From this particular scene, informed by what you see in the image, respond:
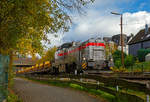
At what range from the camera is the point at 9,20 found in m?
7.53

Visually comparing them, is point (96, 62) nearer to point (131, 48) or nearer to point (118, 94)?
point (118, 94)

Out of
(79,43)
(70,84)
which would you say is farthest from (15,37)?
(79,43)

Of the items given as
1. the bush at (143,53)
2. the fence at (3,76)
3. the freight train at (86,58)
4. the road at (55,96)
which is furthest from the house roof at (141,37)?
the fence at (3,76)

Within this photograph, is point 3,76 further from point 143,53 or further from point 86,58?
point 143,53

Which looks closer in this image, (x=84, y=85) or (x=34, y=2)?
(x=34, y=2)

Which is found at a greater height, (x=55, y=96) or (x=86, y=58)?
(x=86, y=58)

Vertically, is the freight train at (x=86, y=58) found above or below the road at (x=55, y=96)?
above

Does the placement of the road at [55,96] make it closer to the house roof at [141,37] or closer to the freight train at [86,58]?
the freight train at [86,58]

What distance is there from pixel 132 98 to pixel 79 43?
14.4 m

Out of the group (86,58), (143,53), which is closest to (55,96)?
(86,58)

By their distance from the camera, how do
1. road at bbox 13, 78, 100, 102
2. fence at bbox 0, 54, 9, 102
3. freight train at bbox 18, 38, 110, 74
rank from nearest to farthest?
fence at bbox 0, 54, 9, 102 < road at bbox 13, 78, 100, 102 < freight train at bbox 18, 38, 110, 74

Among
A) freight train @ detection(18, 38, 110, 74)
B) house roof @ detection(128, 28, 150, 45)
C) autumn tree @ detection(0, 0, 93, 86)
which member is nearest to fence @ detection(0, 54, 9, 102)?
autumn tree @ detection(0, 0, 93, 86)

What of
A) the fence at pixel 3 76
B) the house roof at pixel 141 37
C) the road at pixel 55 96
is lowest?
the road at pixel 55 96

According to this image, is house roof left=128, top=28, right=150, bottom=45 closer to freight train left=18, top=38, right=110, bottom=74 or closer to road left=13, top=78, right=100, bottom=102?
freight train left=18, top=38, right=110, bottom=74
